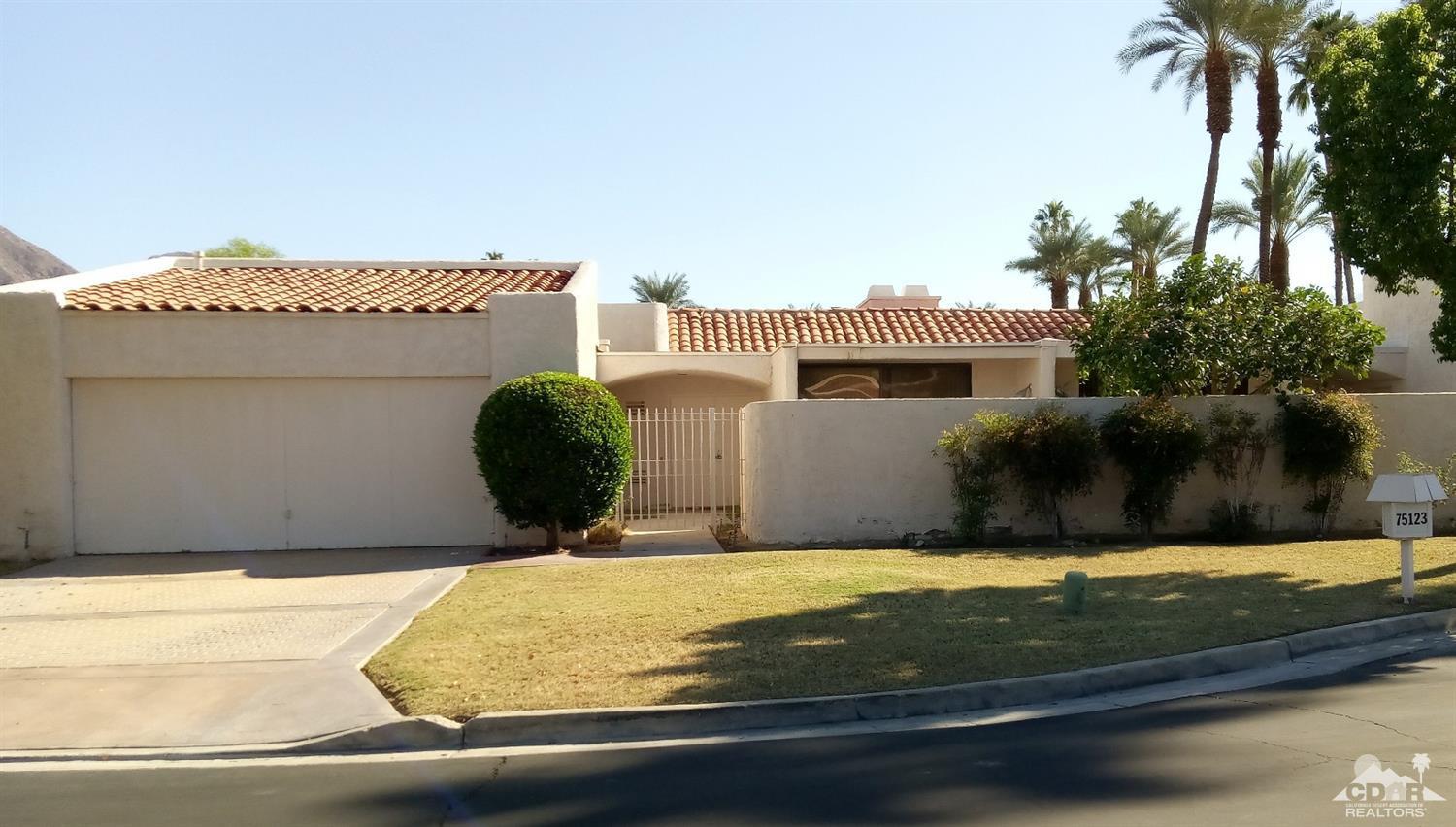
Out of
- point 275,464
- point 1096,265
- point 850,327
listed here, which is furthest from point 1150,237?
point 275,464

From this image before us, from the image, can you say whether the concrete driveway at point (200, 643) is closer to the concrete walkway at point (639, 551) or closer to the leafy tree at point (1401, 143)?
the concrete walkway at point (639, 551)

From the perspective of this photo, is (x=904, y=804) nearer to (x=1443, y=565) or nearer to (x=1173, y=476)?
(x=1443, y=565)

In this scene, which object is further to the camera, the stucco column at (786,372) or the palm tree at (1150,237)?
the palm tree at (1150,237)

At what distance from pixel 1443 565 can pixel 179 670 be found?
13.0 metres

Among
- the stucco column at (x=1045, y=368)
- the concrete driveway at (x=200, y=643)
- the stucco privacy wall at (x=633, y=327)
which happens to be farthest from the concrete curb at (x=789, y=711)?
the stucco privacy wall at (x=633, y=327)

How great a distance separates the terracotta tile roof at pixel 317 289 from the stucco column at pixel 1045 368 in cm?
903

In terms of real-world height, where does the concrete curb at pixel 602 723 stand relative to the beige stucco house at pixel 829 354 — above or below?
below

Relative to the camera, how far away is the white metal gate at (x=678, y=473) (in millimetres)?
16953

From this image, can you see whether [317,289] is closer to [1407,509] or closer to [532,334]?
[532,334]

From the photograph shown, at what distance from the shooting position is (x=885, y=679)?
7602 millimetres

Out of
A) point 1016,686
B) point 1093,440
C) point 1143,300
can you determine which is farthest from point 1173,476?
point 1016,686

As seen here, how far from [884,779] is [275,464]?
482 inches

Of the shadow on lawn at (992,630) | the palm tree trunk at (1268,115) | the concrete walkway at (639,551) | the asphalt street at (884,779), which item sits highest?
the palm tree trunk at (1268,115)

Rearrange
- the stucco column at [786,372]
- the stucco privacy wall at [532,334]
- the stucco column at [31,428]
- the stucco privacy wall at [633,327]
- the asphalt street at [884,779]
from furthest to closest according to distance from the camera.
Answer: the stucco privacy wall at [633,327] < the stucco column at [786,372] < the stucco privacy wall at [532,334] < the stucco column at [31,428] < the asphalt street at [884,779]
